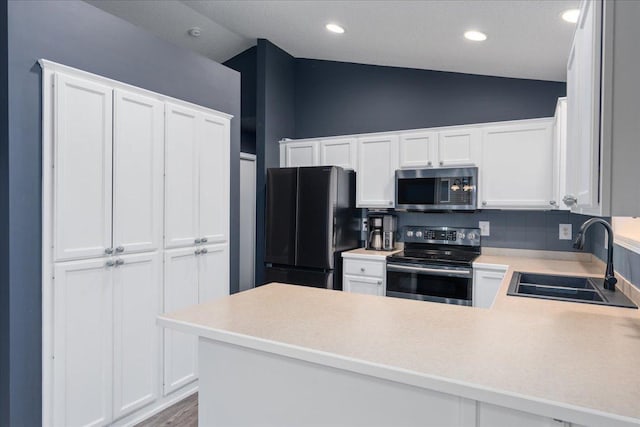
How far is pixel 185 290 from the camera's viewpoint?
272 cm

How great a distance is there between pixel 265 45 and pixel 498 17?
2576 millimetres

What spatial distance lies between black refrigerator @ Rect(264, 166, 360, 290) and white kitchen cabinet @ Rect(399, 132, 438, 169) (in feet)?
1.89

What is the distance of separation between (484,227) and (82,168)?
3.21 metres

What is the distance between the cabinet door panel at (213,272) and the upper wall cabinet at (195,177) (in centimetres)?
10

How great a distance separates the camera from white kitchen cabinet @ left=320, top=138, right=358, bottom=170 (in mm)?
3922

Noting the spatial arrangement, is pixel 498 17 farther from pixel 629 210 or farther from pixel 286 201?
pixel 286 201

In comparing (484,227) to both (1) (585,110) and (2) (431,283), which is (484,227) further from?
(1) (585,110)

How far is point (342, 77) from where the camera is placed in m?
4.43

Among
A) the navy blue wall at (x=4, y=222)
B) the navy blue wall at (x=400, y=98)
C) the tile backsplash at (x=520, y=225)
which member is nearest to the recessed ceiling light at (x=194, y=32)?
the navy blue wall at (x=400, y=98)

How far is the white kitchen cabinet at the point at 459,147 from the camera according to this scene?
3346 millimetres

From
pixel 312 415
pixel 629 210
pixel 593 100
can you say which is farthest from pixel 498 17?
pixel 312 415

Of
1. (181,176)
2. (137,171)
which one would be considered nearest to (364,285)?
(181,176)

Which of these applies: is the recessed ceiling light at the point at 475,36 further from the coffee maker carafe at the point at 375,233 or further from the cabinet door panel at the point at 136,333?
the cabinet door panel at the point at 136,333

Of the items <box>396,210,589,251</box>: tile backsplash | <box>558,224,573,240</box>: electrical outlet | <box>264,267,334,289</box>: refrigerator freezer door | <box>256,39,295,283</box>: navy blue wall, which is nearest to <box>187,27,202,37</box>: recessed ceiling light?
<box>256,39,295,283</box>: navy blue wall
